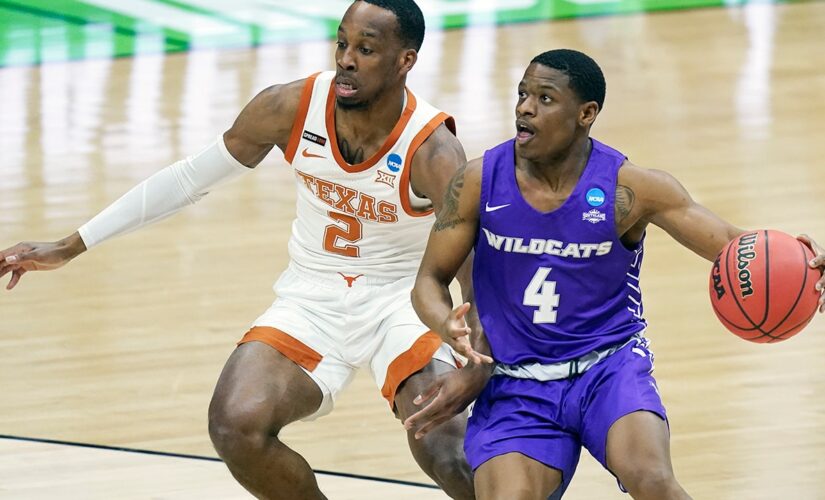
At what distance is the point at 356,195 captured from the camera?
5.41 metres

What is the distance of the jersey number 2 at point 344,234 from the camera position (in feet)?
18.0

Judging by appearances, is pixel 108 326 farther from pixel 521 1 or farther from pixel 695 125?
pixel 521 1

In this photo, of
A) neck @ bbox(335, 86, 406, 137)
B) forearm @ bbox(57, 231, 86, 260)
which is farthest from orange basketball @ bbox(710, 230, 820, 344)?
forearm @ bbox(57, 231, 86, 260)

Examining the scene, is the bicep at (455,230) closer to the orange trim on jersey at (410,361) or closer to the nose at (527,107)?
the nose at (527,107)

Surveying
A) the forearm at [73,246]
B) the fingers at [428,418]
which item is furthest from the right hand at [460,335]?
the forearm at [73,246]

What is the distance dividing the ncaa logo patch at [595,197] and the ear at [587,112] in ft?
0.70

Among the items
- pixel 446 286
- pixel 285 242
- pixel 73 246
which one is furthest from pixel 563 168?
pixel 285 242

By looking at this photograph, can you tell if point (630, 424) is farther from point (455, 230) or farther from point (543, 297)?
point (455, 230)

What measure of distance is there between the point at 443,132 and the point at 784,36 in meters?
8.24

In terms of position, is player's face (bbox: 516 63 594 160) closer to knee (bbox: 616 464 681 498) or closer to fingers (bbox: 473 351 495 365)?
fingers (bbox: 473 351 495 365)

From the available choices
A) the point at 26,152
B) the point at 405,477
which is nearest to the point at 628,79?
the point at 26,152

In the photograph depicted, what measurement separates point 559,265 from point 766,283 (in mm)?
642

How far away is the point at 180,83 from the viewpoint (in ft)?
38.7

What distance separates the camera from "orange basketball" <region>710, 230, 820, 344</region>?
Answer: 14.9 ft
